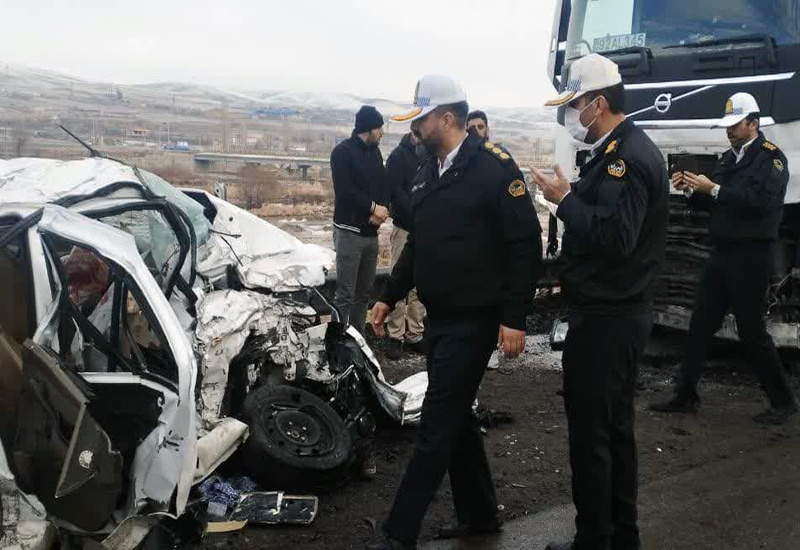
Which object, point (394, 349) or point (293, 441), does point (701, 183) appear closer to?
point (394, 349)

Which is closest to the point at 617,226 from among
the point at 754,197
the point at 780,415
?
the point at 754,197

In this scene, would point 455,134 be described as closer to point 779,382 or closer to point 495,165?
point 495,165

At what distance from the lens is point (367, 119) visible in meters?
6.27

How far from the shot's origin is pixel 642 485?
4.29 m

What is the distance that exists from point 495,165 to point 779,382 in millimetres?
3087

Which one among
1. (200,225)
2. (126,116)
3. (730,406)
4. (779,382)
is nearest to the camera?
(200,225)

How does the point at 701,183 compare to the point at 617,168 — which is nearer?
the point at 617,168

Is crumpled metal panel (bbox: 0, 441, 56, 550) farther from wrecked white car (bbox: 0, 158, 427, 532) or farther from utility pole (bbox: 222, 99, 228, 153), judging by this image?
utility pole (bbox: 222, 99, 228, 153)

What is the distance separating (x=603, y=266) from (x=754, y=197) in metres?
2.47

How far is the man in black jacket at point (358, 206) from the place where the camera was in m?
6.18

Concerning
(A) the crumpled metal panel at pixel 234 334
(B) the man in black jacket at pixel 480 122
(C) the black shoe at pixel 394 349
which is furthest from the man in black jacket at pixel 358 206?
(A) the crumpled metal panel at pixel 234 334

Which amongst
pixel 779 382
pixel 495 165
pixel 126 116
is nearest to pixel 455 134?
pixel 495 165

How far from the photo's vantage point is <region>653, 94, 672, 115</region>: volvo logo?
611 cm

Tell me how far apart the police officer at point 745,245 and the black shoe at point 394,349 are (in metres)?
2.32
